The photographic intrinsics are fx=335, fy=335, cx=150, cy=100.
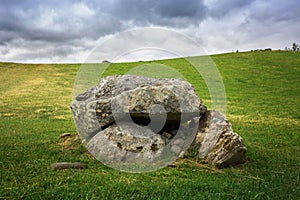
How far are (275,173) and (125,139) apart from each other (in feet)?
16.6

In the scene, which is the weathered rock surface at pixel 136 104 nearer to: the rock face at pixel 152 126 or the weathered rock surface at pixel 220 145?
the rock face at pixel 152 126

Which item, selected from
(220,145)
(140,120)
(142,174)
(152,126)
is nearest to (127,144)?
(140,120)

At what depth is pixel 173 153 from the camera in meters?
11.7

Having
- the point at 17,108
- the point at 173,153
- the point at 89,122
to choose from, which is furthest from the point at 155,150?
the point at 17,108

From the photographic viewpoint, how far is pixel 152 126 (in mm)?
12594

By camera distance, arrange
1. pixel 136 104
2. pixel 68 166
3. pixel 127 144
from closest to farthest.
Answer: pixel 68 166 < pixel 127 144 < pixel 136 104

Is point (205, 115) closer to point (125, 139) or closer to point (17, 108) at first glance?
point (125, 139)

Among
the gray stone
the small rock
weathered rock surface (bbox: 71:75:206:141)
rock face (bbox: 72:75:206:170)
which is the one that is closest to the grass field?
the small rock

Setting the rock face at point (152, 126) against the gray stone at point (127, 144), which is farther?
the gray stone at point (127, 144)

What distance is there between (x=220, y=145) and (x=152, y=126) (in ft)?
8.93

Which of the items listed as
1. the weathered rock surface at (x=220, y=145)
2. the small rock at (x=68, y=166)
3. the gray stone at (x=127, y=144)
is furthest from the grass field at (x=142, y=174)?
the gray stone at (x=127, y=144)

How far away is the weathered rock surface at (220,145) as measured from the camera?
1094 cm

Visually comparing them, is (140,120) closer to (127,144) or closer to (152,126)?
(152,126)

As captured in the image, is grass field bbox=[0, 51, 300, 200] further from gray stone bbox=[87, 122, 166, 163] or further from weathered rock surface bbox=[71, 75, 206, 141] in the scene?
weathered rock surface bbox=[71, 75, 206, 141]
